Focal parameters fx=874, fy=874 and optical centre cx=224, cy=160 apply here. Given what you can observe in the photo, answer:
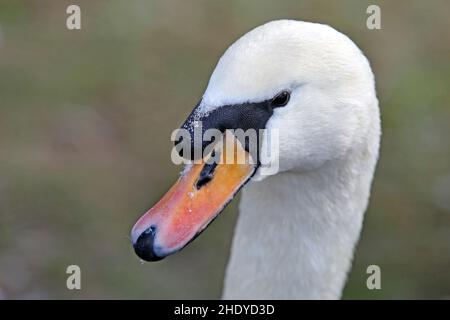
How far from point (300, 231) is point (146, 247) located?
29.5 inches

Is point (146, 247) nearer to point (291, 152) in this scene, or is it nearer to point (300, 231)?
point (291, 152)

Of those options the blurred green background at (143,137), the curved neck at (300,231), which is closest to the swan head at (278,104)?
the curved neck at (300,231)

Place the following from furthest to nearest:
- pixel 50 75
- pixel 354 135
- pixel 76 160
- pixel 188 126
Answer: pixel 50 75
pixel 76 160
pixel 354 135
pixel 188 126

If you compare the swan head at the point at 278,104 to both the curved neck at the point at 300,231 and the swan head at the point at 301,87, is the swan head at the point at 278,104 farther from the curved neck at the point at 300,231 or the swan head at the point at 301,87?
the curved neck at the point at 300,231

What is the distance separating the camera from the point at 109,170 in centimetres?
482

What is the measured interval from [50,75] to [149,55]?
642 mm

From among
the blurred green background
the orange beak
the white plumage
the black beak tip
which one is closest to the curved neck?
the white plumage

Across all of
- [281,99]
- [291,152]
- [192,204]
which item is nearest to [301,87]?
[281,99]

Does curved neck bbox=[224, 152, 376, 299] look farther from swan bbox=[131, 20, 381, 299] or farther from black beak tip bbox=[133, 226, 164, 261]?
black beak tip bbox=[133, 226, 164, 261]

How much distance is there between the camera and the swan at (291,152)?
2.37m

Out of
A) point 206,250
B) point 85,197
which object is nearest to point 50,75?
point 85,197

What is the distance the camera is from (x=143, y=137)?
16.5 ft

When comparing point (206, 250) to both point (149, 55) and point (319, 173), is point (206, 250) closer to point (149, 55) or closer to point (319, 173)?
point (149, 55)
